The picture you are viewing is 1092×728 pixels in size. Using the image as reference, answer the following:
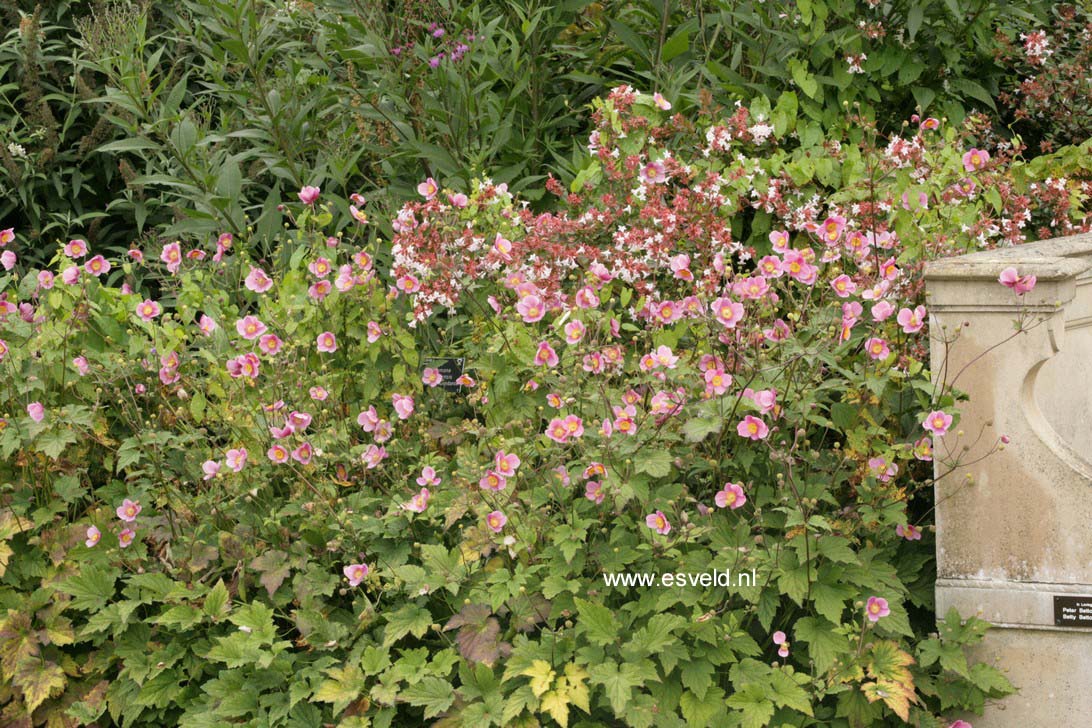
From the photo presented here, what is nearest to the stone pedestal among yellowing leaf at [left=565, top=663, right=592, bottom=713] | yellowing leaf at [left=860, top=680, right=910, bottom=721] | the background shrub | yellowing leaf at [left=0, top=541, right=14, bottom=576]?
the background shrub

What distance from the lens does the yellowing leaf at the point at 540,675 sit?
7.08 ft

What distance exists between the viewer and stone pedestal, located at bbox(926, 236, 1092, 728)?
225 centimetres

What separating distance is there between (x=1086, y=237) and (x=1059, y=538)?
2.33 ft

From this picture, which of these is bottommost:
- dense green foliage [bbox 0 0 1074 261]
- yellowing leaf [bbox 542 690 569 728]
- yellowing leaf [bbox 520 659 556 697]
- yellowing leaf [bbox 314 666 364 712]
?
yellowing leaf [bbox 314 666 364 712]

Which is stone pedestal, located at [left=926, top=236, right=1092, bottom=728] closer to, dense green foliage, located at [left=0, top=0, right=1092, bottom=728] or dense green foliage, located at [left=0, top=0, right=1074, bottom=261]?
dense green foliage, located at [left=0, top=0, right=1092, bottom=728]

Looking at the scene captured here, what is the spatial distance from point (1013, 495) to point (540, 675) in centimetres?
100

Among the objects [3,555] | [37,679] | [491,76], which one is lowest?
[37,679]

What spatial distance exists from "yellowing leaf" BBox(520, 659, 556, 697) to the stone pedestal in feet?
2.72

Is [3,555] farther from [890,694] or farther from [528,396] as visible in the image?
[890,694]

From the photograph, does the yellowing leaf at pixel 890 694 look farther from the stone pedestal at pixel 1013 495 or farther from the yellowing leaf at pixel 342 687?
the yellowing leaf at pixel 342 687

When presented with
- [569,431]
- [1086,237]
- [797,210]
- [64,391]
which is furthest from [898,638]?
[64,391]

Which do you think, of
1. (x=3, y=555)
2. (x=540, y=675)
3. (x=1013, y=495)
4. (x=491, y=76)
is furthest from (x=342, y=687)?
(x=491, y=76)

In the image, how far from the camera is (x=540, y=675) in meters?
2.18

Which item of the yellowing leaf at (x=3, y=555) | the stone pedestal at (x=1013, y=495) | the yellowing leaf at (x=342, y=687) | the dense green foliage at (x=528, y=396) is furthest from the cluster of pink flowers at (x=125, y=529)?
the stone pedestal at (x=1013, y=495)
